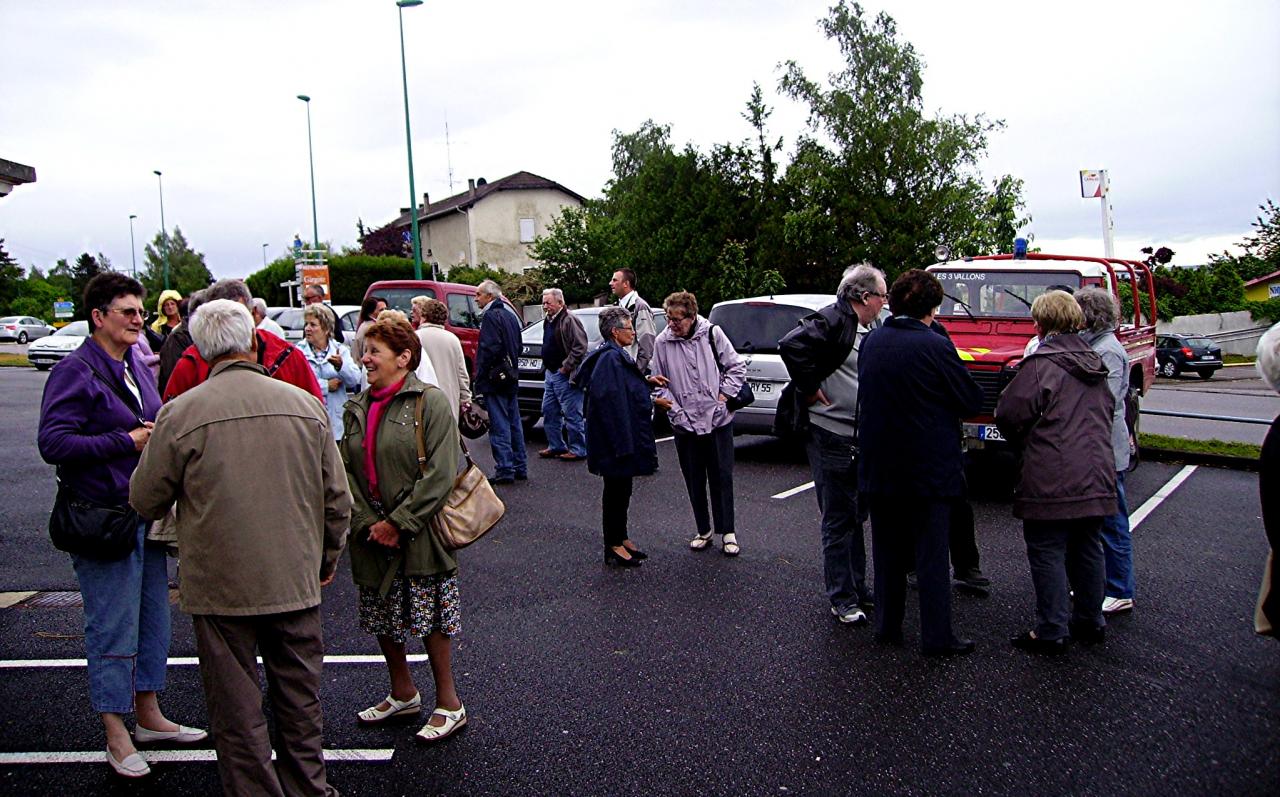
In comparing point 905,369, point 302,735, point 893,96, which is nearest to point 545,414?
point 905,369

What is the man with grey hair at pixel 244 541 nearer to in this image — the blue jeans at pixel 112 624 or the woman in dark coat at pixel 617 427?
the blue jeans at pixel 112 624

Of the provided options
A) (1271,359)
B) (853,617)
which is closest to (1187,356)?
(853,617)

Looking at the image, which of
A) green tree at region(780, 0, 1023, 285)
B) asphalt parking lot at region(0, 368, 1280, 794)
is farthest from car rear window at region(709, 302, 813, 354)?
green tree at region(780, 0, 1023, 285)

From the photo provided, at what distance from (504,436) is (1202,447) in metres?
7.70

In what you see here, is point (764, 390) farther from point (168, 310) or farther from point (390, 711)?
point (390, 711)

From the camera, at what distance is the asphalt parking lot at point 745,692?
3.87 metres

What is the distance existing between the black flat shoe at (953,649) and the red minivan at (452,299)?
10737 mm

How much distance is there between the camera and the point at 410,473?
161 inches

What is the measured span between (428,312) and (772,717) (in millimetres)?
5203

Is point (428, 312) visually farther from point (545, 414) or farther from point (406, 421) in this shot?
point (406, 421)

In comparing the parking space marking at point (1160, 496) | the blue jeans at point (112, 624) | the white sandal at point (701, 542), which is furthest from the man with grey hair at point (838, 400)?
the blue jeans at point (112, 624)

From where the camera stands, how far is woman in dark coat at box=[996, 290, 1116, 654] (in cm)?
502

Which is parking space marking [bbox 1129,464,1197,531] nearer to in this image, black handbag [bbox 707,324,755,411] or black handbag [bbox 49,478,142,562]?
black handbag [bbox 707,324,755,411]

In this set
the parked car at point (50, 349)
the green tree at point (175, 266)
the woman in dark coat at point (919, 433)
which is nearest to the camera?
the woman in dark coat at point (919, 433)
